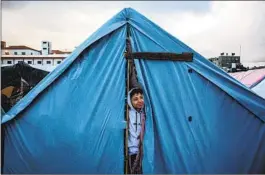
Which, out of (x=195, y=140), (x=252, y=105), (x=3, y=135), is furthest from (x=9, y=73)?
(x=252, y=105)

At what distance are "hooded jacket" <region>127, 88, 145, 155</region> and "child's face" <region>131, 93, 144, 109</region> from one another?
2.2 inches

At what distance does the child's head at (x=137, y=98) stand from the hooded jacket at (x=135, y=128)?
44mm

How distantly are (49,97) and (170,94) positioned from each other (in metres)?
1.73

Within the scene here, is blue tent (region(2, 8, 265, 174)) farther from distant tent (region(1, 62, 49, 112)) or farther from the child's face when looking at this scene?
distant tent (region(1, 62, 49, 112))

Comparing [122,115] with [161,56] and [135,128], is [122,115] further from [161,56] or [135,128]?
[161,56]

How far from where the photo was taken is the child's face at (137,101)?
399cm

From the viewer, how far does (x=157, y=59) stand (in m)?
4.19

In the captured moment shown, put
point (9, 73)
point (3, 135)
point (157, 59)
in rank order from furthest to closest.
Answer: point (9, 73) < point (157, 59) < point (3, 135)

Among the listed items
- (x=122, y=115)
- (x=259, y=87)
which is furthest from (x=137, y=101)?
(x=259, y=87)

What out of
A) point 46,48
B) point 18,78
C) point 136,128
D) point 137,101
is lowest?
point 136,128

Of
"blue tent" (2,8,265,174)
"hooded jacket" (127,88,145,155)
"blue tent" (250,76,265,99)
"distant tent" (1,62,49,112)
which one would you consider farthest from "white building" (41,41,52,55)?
"hooded jacket" (127,88,145,155)

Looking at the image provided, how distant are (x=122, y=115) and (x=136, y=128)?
0.28 meters

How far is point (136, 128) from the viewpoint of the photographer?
4043mm

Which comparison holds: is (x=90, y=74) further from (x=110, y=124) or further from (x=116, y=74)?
(x=110, y=124)
